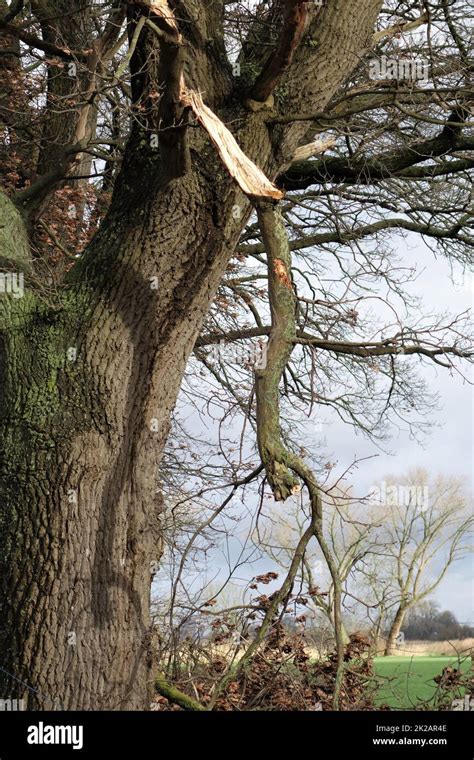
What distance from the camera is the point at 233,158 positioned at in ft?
14.2

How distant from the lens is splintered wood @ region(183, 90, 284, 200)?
420 centimetres

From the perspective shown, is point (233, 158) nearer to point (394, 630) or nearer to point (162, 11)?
point (162, 11)

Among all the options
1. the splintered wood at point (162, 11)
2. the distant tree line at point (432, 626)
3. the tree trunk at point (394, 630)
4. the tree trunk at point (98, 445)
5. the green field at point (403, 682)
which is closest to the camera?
the splintered wood at point (162, 11)

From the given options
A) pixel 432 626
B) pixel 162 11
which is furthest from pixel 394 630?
pixel 162 11

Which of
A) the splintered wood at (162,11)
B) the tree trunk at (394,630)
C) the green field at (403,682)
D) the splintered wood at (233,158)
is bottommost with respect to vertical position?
the green field at (403,682)

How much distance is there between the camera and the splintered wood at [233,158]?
4.20 m

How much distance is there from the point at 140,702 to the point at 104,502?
1210mm

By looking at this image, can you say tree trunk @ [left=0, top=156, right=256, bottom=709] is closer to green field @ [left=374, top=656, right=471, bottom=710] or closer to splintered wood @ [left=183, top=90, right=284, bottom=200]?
splintered wood @ [left=183, top=90, right=284, bottom=200]

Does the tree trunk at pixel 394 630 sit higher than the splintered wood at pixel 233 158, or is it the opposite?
the splintered wood at pixel 233 158

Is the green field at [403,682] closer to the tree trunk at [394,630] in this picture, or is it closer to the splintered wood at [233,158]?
the tree trunk at [394,630]

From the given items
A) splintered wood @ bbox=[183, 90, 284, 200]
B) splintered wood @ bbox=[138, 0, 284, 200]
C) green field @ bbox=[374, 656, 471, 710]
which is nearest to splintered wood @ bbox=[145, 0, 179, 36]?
splintered wood @ bbox=[138, 0, 284, 200]

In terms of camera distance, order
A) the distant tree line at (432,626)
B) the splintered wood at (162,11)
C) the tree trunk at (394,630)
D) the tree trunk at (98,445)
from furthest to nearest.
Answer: the distant tree line at (432,626) → the tree trunk at (394,630) → the tree trunk at (98,445) → the splintered wood at (162,11)

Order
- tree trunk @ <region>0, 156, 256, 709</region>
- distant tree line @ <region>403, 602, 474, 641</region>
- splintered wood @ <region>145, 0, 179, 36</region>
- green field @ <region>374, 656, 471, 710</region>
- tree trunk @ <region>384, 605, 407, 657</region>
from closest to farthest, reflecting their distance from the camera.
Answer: splintered wood @ <region>145, 0, 179, 36</region>, tree trunk @ <region>0, 156, 256, 709</region>, green field @ <region>374, 656, 471, 710</region>, tree trunk @ <region>384, 605, 407, 657</region>, distant tree line @ <region>403, 602, 474, 641</region>

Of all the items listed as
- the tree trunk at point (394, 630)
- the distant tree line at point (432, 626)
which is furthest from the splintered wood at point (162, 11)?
the distant tree line at point (432, 626)
